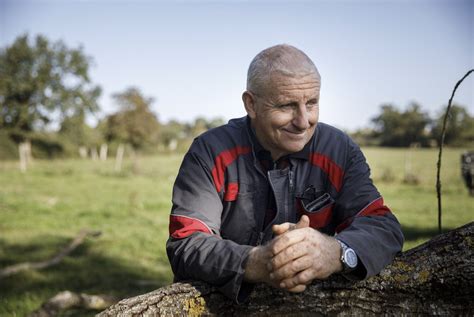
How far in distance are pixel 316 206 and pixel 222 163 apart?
66cm

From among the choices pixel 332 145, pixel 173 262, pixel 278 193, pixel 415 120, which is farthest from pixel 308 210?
pixel 415 120

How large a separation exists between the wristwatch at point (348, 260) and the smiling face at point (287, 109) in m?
0.88

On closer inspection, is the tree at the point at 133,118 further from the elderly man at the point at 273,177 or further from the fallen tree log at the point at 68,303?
the elderly man at the point at 273,177

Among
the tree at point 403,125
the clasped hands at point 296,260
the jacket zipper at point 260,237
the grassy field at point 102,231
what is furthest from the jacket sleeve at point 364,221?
the tree at point 403,125

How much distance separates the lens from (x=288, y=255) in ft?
5.75

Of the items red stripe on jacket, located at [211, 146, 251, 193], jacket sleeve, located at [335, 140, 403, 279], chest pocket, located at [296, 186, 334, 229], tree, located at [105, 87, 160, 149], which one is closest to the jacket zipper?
chest pocket, located at [296, 186, 334, 229]

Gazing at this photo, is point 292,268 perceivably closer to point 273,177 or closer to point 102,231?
point 273,177

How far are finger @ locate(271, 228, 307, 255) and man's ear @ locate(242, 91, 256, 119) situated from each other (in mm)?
1099

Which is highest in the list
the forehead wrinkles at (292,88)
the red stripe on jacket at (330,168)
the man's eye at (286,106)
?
the forehead wrinkles at (292,88)

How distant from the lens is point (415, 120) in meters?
21.0

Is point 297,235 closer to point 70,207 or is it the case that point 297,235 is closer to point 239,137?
point 239,137

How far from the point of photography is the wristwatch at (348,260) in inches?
72.4

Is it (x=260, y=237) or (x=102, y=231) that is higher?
(x=260, y=237)

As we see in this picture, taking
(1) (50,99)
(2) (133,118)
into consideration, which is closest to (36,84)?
Answer: (1) (50,99)
